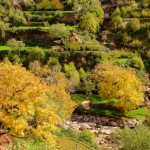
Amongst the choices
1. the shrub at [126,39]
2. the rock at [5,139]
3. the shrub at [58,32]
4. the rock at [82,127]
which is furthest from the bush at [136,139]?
the shrub at [126,39]

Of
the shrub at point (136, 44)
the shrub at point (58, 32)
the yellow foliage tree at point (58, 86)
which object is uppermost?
the shrub at point (58, 32)

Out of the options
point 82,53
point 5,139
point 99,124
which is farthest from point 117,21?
point 5,139

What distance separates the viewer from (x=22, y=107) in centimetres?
3206

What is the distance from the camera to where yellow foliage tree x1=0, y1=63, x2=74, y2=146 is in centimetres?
3191

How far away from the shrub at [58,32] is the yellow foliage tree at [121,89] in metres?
18.4

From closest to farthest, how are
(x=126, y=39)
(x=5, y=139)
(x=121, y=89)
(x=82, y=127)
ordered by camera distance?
(x=5, y=139) → (x=82, y=127) → (x=121, y=89) → (x=126, y=39)

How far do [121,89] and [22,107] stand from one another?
25.9 metres

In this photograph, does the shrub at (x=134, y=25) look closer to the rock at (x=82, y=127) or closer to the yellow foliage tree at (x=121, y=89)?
the yellow foliage tree at (x=121, y=89)

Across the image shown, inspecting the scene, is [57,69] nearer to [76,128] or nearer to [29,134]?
[76,128]

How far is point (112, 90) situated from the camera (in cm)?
5669

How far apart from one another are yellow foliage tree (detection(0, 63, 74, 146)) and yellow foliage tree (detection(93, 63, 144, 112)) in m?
22.7

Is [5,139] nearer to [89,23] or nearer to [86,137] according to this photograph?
[86,137]

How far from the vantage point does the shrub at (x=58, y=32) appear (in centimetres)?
7536

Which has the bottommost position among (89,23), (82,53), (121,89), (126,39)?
(121,89)
